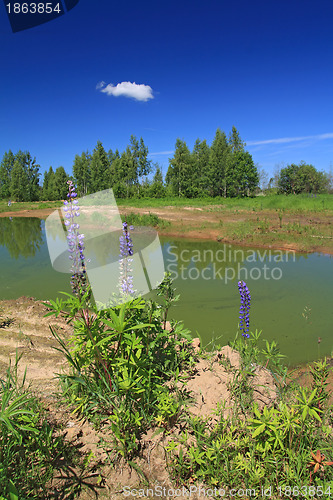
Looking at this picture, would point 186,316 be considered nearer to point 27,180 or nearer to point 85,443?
point 85,443

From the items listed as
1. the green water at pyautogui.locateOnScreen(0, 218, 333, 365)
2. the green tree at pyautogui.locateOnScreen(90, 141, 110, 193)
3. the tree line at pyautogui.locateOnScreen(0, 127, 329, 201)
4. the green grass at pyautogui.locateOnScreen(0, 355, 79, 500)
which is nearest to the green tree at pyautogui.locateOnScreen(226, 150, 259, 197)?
the tree line at pyautogui.locateOnScreen(0, 127, 329, 201)

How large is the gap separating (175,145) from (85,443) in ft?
137

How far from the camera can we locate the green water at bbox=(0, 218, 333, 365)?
487cm

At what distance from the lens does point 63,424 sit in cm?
217

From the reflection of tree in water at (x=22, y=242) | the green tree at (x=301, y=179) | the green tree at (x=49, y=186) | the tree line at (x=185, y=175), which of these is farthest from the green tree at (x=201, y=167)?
the reflection of tree in water at (x=22, y=242)

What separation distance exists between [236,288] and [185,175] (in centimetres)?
3601

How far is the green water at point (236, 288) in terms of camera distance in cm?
487

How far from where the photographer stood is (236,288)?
707cm

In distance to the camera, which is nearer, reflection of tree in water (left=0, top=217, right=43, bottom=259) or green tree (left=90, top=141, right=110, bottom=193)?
reflection of tree in water (left=0, top=217, right=43, bottom=259)

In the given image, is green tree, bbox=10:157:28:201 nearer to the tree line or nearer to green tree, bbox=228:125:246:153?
the tree line

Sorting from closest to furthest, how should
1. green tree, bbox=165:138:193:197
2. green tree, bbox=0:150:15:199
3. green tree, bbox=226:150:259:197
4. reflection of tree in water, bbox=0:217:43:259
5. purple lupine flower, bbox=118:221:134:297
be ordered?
purple lupine flower, bbox=118:221:134:297, reflection of tree in water, bbox=0:217:43:259, green tree, bbox=165:138:193:197, green tree, bbox=226:150:259:197, green tree, bbox=0:150:15:199

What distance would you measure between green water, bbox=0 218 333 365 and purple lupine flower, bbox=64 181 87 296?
3.03 meters

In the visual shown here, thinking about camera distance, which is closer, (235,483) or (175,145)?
(235,483)

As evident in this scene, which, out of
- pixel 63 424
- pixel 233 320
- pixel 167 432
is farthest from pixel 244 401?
pixel 233 320
